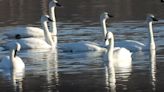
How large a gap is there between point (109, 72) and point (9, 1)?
2797cm

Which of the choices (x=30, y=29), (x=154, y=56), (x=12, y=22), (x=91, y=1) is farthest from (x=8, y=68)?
(x=91, y=1)

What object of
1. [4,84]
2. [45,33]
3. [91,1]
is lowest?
[4,84]

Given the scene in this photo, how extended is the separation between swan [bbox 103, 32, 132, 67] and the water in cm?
22

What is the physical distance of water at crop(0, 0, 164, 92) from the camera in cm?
1928

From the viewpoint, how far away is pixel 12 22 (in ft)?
119

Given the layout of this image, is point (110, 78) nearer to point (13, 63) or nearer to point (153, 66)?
point (153, 66)

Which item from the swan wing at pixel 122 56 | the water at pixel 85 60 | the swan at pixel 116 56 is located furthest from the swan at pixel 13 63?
the swan wing at pixel 122 56

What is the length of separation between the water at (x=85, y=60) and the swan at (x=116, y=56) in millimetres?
219

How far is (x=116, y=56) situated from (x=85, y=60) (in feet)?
2.77

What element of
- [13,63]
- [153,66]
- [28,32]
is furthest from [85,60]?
[28,32]

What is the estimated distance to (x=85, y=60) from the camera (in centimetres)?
2406

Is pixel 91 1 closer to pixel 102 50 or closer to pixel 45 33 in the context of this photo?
pixel 45 33

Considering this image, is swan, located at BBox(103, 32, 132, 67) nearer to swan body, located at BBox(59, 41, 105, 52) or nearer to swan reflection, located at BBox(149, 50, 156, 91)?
swan reflection, located at BBox(149, 50, 156, 91)

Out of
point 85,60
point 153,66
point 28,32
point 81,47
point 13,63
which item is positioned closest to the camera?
point 153,66
